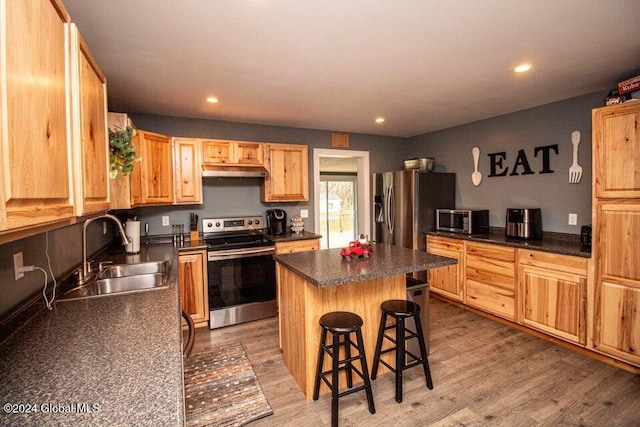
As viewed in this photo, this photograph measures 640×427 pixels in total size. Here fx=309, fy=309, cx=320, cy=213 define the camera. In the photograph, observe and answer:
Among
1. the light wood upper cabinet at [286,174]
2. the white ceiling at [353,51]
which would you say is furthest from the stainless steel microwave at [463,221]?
the light wood upper cabinet at [286,174]

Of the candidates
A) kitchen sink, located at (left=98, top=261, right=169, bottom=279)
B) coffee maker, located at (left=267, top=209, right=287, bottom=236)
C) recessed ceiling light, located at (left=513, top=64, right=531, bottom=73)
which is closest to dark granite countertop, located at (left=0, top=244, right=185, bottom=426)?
kitchen sink, located at (left=98, top=261, right=169, bottom=279)

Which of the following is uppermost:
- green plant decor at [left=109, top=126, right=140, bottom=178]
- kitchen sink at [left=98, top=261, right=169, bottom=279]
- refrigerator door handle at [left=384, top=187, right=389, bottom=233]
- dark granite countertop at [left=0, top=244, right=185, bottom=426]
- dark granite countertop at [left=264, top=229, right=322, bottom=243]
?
green plant decor at [left=109, top=126, right=140, bottom=178]

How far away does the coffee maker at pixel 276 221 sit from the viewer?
395cm

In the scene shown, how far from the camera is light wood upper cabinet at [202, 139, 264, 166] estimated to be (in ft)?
11.6

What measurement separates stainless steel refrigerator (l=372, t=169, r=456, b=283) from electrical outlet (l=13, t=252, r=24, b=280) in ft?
12.4

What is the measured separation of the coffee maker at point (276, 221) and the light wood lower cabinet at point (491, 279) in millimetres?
2260

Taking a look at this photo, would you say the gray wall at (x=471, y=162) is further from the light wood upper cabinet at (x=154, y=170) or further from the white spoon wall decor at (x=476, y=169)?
the light wood upper cabinet at (x=154, y=170)

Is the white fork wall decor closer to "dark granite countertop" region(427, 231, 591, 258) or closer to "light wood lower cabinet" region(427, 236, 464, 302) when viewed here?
"dark granite countertop" region(427, 231, 591, 258)

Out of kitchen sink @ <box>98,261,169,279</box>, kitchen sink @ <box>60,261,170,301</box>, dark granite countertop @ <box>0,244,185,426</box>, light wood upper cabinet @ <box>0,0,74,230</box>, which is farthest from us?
kitchen sink @ <box>98,261,169,279</box>

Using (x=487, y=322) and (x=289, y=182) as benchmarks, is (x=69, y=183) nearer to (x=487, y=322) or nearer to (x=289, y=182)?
(x=289, y=182)

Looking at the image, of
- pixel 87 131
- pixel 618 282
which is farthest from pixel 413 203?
pixel 87 131

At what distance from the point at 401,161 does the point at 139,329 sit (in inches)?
187

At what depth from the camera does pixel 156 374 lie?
924 mm

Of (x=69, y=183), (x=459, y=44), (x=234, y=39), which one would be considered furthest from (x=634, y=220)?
(x=69, y=183)
